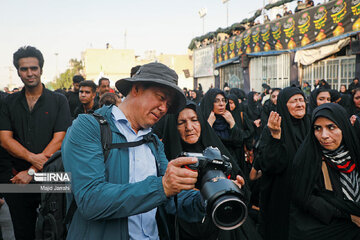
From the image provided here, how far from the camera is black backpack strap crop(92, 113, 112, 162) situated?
1.36 metres

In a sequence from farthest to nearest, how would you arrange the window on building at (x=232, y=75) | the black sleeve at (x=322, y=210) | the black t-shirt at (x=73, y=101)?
the window on building at (x=232, y=75), the black t-shirt at (x=73, y=101), the black sleeve at (x=322, y=210)

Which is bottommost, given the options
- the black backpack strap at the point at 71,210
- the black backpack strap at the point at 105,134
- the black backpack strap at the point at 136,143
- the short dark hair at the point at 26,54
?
the black backpack strap at the point at 71,210

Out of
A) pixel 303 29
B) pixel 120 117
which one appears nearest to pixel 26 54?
pixel 120 117

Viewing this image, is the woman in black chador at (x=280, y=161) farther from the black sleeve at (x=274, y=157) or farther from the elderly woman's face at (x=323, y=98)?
the elderly woman's face at (x=323, y=98)

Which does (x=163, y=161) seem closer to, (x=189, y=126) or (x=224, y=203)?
(x=224, y=203)

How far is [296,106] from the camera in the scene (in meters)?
3.49

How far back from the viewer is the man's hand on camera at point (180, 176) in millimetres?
1146

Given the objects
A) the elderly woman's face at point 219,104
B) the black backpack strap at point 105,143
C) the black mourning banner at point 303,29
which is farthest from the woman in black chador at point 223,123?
the black mourning banner at point 303,29

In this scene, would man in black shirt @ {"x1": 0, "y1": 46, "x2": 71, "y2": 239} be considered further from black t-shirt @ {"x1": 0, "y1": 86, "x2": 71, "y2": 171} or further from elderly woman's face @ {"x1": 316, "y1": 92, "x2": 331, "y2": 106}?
elderly woman's face @ {"x1": 316, "y1": 92, "x2": 331, "y2": 106}

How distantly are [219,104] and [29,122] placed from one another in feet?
8.21

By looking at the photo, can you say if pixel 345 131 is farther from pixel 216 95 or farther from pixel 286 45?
pixel 286 45

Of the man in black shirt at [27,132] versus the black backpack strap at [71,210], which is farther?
the man in black shirt at [27,132]

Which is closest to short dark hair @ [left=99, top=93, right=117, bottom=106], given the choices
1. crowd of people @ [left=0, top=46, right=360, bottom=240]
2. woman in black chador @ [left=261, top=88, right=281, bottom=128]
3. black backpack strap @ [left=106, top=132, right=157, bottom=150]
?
crowd of people @ [left=0, top=46, right=360, bottom=240]

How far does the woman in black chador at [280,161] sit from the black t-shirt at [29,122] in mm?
2059
